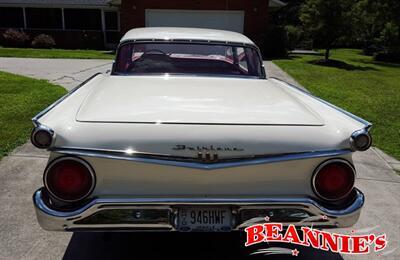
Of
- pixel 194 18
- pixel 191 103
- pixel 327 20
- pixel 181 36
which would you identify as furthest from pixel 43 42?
pixel 191 103

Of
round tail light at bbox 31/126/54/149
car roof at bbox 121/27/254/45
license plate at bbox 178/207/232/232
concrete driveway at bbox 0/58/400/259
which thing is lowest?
concrete driveway at bbox 0/58/400/259

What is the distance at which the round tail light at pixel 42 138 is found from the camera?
2518 mm

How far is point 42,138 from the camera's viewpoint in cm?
253

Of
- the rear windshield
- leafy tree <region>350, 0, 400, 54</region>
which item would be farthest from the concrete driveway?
leafy tree <region>350, 0, 400, 54</region>

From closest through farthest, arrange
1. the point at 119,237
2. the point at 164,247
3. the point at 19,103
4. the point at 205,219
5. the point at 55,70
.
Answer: the point at 205,219 < the point at 164,247 < the point at 119,237 < the point at 19,103 < the point at 55,70

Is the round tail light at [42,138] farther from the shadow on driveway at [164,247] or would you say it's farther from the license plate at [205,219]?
the shadow on driveway at [164,247]

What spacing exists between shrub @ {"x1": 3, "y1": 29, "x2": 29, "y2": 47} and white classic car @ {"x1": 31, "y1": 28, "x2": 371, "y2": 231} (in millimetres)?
26191

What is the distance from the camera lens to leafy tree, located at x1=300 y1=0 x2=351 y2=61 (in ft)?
66.2

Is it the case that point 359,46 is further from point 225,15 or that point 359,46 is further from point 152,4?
point 152,4

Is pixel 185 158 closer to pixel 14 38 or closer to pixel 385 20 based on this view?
pixel 14 38

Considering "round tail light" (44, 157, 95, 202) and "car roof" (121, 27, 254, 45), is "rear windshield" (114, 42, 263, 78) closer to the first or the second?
"car roof" (121, 27, 254, 45)

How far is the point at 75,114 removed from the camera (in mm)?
2775

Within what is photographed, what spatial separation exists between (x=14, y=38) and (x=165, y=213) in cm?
2692

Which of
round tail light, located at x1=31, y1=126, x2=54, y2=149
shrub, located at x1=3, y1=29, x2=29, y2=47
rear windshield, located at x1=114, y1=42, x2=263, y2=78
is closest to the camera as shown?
round tail light, located at x1=31, y1=126, x2=54, y2=149
